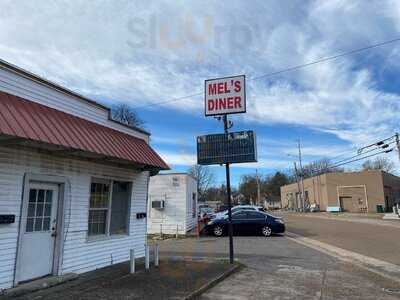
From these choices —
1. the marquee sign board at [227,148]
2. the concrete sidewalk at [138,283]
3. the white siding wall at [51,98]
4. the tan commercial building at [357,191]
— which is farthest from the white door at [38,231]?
the tan commercial building at [357,191]

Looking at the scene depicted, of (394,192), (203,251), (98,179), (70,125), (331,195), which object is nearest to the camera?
(70,125)

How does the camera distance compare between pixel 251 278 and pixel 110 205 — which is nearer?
pixel 251 278

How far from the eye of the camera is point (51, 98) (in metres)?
8.93

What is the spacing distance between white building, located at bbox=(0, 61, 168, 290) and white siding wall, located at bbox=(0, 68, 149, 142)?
0.8 inches

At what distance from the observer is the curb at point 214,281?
7.57 m

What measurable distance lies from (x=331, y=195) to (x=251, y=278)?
5788 cm

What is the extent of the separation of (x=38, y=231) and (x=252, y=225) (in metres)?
15.5

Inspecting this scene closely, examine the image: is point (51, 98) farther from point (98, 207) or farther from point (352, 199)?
point (352, 199)

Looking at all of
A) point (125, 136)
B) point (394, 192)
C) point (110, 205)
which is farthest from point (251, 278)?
point (394, 192)

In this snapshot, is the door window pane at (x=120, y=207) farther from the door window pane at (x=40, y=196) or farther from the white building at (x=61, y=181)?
the door window pane at (x=40, y=196)

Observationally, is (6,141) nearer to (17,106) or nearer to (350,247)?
(17,106)

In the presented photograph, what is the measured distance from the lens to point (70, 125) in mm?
8859

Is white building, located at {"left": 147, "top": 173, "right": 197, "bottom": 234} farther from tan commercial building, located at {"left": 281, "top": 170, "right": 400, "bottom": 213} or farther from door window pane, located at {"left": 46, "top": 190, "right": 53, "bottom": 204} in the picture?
tan commercial building, located at {"left": 281, "top": 170, "right": 400, "bottom": 213}

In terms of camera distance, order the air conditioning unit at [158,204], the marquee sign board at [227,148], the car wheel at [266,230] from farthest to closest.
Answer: the air conditioning unit at [158,204]
the car wheel at [266,230]
the marquee sign board at [227,148]
